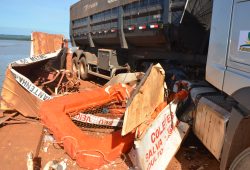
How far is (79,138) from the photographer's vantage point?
395cm

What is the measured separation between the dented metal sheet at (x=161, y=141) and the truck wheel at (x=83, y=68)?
324 inches

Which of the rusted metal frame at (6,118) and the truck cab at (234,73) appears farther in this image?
the rusted metal frame at (6,118)

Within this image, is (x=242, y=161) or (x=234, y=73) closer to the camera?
(x=242, y=161)

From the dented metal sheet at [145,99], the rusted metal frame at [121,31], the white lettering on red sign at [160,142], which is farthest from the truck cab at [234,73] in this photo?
the rusted metal frame at [121,31]

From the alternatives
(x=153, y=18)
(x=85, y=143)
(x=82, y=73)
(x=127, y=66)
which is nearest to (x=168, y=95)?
(x=85, y=143)

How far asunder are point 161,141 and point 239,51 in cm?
144

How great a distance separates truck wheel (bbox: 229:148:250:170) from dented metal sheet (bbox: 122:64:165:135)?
3.77 ft

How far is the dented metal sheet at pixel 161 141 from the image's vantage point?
11.2 feet

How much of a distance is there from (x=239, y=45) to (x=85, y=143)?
219 cm

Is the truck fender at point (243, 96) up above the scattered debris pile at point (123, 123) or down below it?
above

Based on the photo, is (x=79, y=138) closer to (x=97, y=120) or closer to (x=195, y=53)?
(x=97, y=120)

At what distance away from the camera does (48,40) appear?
39.1 ft

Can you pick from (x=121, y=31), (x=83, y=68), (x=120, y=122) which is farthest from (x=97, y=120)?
(x=83, y=68)

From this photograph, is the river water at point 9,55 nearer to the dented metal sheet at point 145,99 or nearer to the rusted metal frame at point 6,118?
the rusted metal frame at point 6,118
